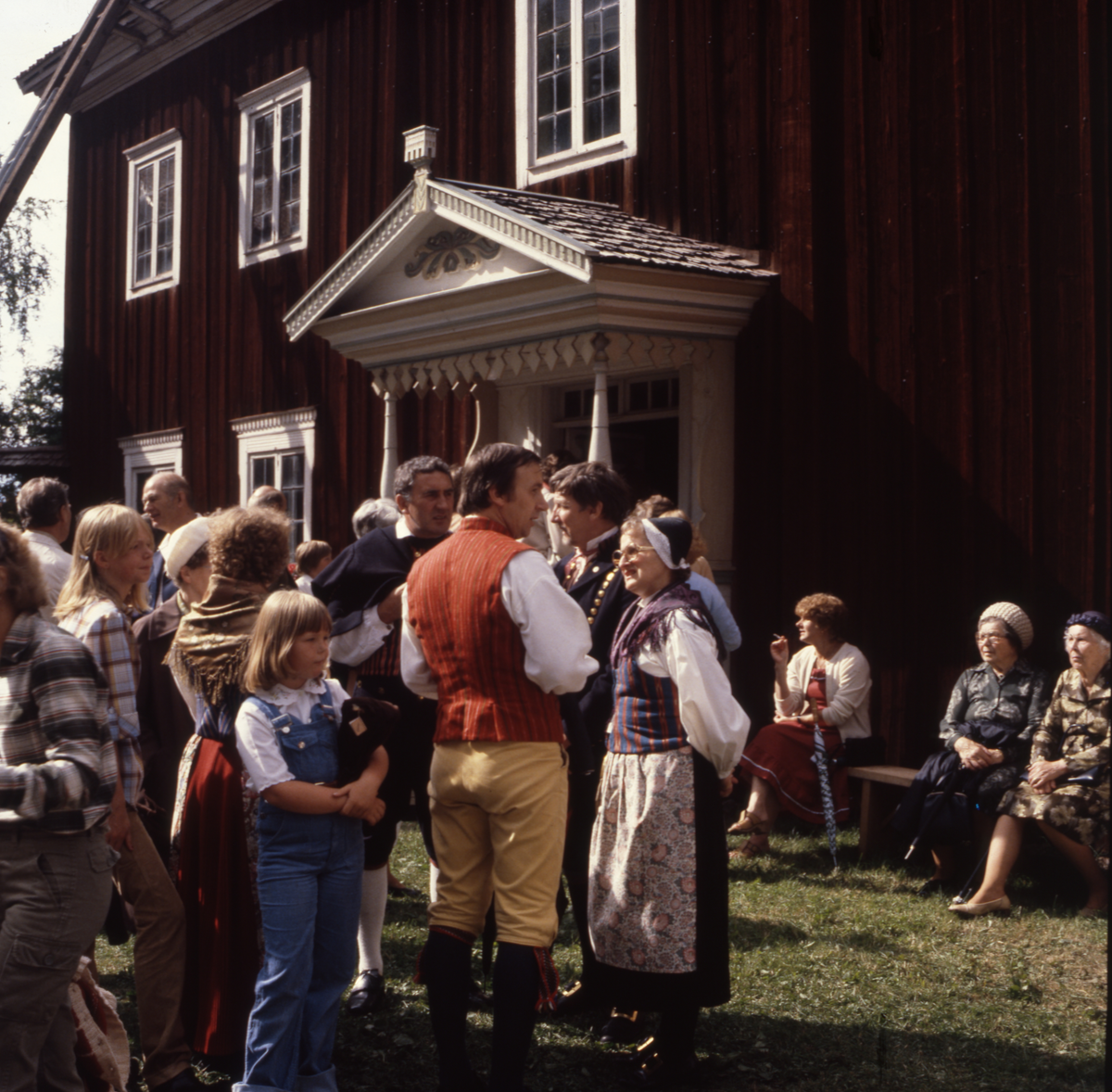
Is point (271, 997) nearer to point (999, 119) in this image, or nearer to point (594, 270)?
point (594, 270)

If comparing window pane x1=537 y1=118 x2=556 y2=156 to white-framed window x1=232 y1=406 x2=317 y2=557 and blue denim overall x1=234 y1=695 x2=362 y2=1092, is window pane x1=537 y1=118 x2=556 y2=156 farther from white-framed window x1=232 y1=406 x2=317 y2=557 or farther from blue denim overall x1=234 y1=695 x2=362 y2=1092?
blue denim overall x1=234 y1=695 x2=362 y2=1092

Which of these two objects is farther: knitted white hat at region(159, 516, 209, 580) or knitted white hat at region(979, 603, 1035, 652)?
knitted white hat at region(979, 603, 1035, 652)

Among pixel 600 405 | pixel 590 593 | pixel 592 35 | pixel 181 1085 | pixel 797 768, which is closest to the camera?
pixel 181 1085

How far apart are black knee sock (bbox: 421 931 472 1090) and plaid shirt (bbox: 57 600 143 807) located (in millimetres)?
1058

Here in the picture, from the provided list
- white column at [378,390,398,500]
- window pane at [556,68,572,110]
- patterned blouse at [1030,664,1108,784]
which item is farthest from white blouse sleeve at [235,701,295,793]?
window pane at [556,68,572,110]

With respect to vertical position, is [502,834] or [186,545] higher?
[186,545]

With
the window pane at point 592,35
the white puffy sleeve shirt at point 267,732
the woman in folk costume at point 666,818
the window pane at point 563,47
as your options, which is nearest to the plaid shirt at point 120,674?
the white puffy sleeve shirt at point 267,732

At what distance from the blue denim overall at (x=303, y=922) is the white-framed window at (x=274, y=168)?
9513 millimetres

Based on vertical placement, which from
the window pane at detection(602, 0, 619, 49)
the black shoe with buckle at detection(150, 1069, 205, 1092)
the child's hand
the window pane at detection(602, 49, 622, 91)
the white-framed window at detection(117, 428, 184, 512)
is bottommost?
the black shoe with buckle at detection(150, 1069, 205, 1092)

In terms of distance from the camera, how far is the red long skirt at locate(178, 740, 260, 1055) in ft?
12.6

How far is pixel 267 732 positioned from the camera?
3.61 metres

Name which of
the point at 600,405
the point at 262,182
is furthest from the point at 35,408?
the point at 600,405

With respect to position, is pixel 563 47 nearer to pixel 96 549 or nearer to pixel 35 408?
pixel 96 549

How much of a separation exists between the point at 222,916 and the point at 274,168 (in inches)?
407
